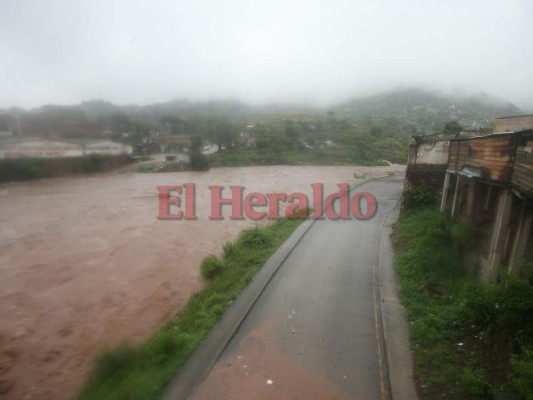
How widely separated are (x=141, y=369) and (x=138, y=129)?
50.2 meters

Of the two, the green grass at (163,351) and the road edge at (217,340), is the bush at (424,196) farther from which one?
the green grass at (163,351)

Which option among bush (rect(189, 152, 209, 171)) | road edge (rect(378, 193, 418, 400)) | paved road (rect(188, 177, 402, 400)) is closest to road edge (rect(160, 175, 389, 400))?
paved road (rect(188, 177, 402, 400))

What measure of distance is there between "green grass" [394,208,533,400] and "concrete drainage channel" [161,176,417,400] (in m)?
0.20

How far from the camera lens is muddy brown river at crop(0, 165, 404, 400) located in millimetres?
6785

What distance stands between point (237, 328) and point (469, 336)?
4342mm

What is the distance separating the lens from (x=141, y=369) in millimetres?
5598

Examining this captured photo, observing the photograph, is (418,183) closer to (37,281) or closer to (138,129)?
(37,281)

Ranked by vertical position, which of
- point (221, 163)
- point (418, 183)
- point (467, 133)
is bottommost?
point (221, 163)

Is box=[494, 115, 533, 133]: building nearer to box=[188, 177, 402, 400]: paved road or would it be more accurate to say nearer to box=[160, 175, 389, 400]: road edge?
box=[188, 177, 402, 400]: paved road

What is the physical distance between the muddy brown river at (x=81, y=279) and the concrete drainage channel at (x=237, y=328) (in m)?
2.14

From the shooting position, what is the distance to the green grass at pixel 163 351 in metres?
5.17

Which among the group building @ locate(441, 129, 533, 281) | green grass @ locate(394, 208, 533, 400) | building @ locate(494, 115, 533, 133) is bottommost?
green grass @ locate(394, 208, 533, 400)

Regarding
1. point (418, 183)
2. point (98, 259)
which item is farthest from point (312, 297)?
point (418, 183)

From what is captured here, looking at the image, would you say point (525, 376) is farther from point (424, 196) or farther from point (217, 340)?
point (424, 196)
